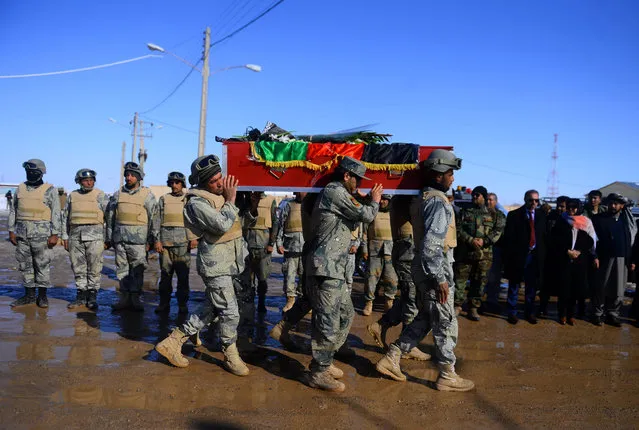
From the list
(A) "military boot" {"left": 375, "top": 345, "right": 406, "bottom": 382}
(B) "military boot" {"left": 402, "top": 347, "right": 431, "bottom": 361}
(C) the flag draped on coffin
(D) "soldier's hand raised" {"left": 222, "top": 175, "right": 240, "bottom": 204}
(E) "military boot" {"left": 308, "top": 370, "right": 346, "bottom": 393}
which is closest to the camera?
(E) "military boot" {"left": 308, "top": 370, "right": 346, "bottom": 393}

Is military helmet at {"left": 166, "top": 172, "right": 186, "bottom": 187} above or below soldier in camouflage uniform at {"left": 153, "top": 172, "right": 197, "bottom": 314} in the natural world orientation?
above

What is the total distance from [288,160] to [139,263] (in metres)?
3.61

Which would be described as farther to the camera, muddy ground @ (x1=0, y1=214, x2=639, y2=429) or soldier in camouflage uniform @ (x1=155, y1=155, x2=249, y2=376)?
soldier in camouflage uniform @ (x1=155, y1=155, x2=249, y2=376)

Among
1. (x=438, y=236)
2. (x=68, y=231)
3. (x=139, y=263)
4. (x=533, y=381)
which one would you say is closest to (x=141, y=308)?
(x=139, y=263)

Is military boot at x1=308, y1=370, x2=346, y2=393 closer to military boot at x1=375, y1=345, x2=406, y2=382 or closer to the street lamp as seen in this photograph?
military boot at x1=375, y1=345, x2=406, y2=382

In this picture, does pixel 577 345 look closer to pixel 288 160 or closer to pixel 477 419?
pixel 477 419

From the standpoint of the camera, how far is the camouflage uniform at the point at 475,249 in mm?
7789

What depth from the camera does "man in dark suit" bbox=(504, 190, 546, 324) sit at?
26.3 ft

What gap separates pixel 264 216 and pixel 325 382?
3922 mm

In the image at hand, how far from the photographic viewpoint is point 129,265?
757 cm

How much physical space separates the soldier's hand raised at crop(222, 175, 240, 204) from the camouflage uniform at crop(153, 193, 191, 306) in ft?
9.60

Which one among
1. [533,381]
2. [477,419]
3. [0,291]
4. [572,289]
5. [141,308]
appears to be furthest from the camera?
[0,291]

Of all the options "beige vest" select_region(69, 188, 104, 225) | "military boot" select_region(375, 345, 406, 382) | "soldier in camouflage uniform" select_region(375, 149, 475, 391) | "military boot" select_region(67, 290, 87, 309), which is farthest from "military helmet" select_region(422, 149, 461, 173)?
"military boot" select_region(67, 290, 87, 309)

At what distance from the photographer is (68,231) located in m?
7.79
